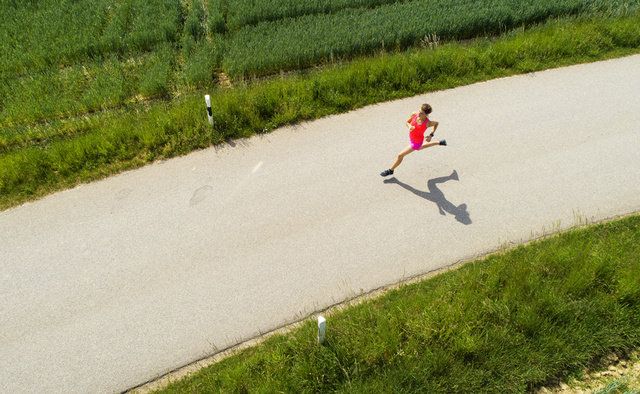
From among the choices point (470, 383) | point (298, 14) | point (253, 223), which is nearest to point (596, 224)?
point (470, 383)

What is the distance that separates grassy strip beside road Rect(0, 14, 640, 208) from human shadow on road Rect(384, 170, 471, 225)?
2870 millimetres

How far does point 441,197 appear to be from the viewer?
7.98 metres

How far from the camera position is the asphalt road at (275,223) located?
6105 mm

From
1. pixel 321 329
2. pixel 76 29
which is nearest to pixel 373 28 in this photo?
pixel 76 29

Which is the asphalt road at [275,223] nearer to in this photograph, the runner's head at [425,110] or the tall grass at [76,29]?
the runner's head at [425,110]

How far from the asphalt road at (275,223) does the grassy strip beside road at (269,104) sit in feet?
1.46

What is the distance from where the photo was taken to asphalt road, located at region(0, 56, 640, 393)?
6.11m

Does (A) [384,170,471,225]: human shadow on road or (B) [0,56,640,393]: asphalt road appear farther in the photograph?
→ (A) [384,170,471,225]: human shadow on road

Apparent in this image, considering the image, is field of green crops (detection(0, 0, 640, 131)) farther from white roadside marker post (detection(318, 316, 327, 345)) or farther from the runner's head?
white roadside marker post (detection(318, 316, 327, 345))

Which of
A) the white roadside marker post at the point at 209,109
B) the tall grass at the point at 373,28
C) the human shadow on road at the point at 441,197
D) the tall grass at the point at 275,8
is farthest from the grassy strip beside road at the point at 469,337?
the tall grass at the point at 275,8

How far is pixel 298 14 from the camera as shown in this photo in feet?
43.7

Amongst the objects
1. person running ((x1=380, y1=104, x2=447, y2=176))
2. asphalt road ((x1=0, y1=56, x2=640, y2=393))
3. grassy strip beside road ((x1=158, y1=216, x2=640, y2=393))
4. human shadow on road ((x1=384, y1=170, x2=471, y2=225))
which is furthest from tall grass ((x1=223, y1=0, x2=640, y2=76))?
grassy strip beside road ((x1=158, y1=216, x2=640, y2=393))

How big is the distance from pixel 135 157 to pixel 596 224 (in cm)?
880

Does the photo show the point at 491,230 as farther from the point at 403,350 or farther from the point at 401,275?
the point at 403,350
